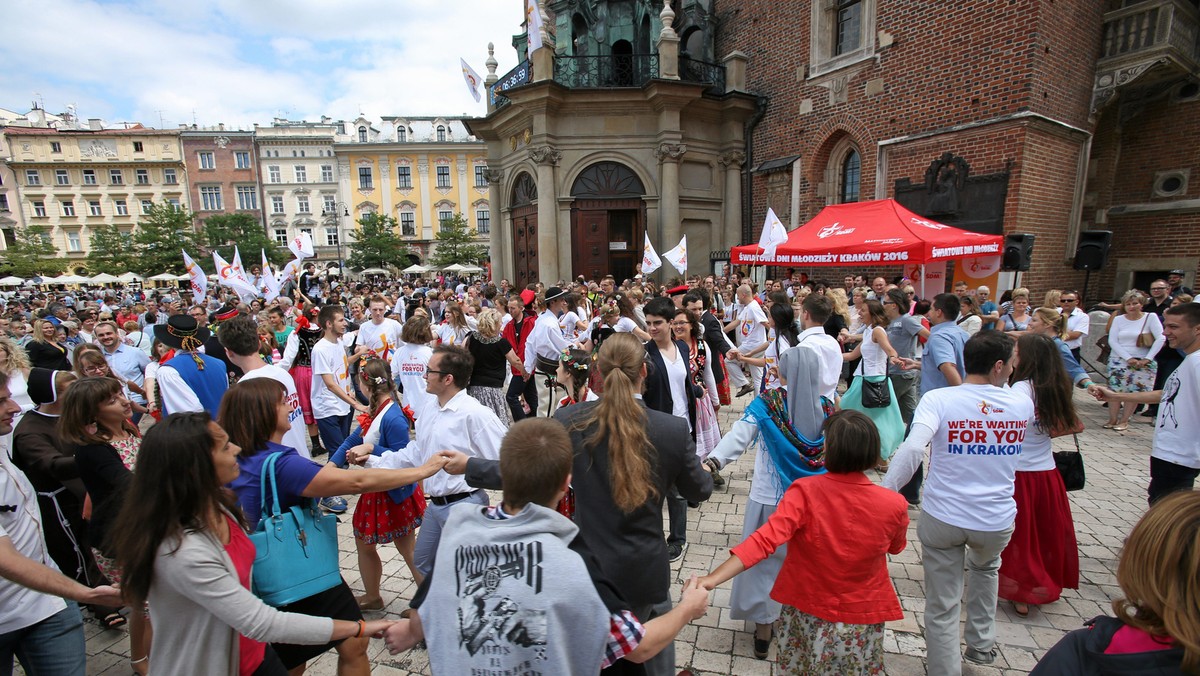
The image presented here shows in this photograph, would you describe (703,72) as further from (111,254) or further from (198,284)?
(111,254)

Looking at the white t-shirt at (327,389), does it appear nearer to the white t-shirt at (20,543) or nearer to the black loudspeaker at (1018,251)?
the white t-shirt at (20,543)

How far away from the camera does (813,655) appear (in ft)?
7.65

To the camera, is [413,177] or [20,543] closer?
[20,543]

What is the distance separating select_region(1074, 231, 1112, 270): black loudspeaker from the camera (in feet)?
30.7

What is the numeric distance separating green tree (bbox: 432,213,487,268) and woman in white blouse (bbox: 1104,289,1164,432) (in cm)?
4367

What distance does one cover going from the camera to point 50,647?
2.30m

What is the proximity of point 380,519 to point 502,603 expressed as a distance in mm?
2490

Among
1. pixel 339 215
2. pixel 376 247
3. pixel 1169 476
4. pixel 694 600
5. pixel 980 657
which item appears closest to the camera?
pixel 694 600

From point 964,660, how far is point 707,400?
2435mm

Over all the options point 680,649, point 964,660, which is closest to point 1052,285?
point 964,660

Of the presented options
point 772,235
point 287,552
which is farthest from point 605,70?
point 287,552

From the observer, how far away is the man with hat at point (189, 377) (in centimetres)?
438

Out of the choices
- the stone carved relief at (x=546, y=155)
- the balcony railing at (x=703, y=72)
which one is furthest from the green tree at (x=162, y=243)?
the balcony railing at (x=703, y=72)

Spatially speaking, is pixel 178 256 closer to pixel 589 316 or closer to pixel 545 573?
pixel 589 316
